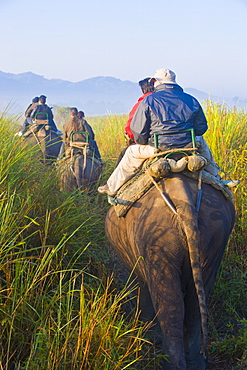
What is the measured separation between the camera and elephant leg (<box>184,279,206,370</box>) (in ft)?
10.8

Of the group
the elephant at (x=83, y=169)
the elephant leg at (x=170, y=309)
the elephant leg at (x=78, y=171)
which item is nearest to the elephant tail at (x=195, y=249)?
the elephant leg at (x=170, y=309)

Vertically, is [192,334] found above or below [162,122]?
below

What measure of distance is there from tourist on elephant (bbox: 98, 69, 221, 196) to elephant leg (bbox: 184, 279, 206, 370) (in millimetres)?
1039

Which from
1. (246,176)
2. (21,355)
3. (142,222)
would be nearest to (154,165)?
(142,222)

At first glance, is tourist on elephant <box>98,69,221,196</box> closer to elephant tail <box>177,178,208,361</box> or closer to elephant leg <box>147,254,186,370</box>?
elephant tail <box>177,178,208,361</box>

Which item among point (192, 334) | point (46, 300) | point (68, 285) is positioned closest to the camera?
point (46, 300)

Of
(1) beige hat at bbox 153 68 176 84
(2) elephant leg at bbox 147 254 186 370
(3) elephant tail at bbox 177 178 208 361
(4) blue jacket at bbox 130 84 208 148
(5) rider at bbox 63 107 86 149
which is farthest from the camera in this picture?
(5) rider at bbox 63 107 86 149

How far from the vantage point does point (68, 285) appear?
12.1 feet

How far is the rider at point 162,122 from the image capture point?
3.43 metres

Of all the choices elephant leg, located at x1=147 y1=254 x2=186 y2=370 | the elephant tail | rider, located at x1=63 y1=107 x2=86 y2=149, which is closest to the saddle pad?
the elephant tail

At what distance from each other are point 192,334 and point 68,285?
1054 millimetres

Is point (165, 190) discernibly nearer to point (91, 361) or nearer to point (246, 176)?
point (91, 361)

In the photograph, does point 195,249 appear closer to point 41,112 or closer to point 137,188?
point 137,188

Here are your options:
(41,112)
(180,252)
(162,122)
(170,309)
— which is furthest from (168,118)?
(41,112)
